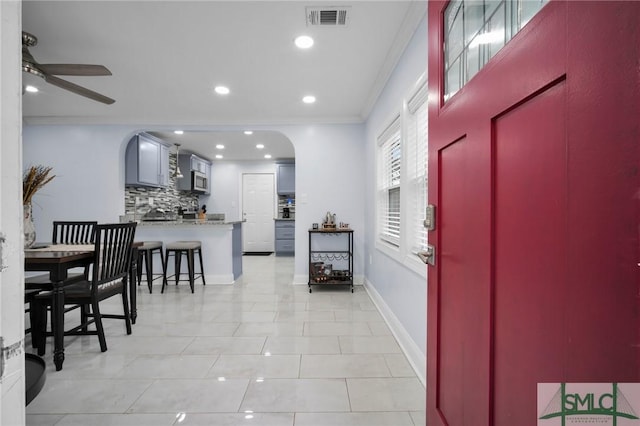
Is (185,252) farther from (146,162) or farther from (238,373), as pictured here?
(238,373)

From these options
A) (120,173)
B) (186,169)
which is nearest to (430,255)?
(120,173)

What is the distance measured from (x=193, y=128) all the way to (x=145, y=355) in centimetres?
335

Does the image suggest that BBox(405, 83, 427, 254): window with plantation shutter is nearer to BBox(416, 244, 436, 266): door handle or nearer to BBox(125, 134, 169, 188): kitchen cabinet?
BBox(416, 244, 436, 266): door handle

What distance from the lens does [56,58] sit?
2.75 meters

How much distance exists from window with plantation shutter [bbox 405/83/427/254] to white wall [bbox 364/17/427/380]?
161 millimetres

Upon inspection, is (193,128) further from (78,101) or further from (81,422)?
(81,422)

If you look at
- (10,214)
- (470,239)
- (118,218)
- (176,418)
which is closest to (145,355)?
(176,418)

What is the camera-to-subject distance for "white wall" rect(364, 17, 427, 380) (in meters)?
2.03

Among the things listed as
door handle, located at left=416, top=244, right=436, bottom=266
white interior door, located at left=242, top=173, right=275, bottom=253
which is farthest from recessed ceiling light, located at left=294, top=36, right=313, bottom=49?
white interior door, located at left=242, top=173, right=275, bottom=253

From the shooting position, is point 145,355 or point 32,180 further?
point 145,355

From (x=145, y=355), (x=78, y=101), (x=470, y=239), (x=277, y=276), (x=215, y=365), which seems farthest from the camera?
(x=277, y=276)

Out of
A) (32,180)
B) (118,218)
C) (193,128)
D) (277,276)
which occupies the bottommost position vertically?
(277,276)

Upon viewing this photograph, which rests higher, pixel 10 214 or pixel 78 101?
pixel 78 101

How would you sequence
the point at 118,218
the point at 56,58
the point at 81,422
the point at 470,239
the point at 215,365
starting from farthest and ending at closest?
the point at 118,218, the point at 56,58, the point at 215,365, the point at 81,422, the point at 470,239
